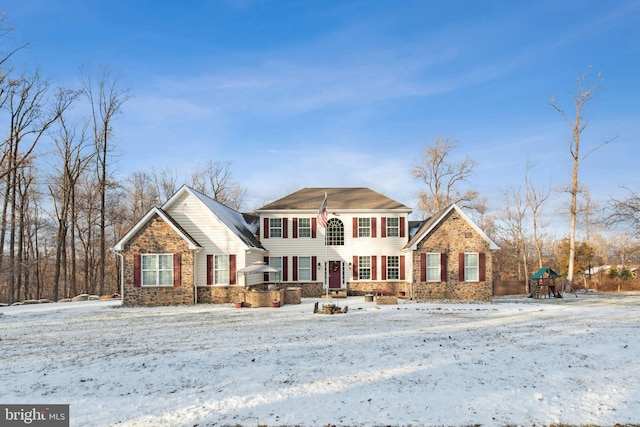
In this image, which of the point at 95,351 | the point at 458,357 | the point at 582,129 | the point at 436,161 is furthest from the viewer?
the point at 436,161

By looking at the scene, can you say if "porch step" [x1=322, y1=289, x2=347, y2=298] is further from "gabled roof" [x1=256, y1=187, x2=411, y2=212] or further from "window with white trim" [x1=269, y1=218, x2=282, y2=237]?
"gabled roof" [x1=256, y1=187, x2=411, y2=212]

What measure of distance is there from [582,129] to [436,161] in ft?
39.8

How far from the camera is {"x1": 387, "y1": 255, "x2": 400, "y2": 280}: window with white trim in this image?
83.6 feet

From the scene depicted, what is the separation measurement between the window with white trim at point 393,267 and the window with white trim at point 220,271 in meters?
10.1

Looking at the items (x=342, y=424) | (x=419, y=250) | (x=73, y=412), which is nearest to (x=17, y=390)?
(x=73, y=412)

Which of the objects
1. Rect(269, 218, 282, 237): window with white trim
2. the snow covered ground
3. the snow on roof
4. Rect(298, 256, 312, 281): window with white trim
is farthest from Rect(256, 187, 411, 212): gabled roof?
the snow covered ground

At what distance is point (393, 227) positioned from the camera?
25719mm

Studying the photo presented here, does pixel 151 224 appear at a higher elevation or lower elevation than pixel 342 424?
higher

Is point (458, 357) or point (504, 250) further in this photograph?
point (504, 250)

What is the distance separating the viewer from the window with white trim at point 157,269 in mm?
21031

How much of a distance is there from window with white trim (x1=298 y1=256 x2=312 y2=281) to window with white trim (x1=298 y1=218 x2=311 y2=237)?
1526mm

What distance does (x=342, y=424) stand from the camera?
5215 mm

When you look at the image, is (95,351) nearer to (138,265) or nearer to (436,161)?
(138,265)

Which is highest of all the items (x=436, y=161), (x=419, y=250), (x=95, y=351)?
(x=436, y=161)
